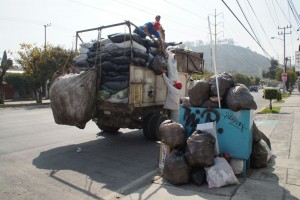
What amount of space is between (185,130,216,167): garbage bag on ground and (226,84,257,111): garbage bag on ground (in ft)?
2.32

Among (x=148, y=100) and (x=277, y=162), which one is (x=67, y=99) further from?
(x=277, y=162)

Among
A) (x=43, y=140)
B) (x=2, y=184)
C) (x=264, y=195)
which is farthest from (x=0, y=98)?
(x=264, y=195)

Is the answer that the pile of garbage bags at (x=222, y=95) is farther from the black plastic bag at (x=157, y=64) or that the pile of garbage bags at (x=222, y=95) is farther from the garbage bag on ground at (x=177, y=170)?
the black plastic bag at (x=157, y=64)

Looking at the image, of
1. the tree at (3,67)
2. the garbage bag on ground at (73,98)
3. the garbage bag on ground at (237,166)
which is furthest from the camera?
the tree at (3,67)

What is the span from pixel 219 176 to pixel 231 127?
96cm

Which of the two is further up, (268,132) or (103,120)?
(103,120)

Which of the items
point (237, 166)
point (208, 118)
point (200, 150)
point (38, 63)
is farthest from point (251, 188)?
point (38, 63)

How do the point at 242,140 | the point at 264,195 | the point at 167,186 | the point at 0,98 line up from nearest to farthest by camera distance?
the point at 264,195 → the point at 167,186 → the point at 242,140 → the point at 0,98

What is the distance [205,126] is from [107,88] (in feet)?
10.0

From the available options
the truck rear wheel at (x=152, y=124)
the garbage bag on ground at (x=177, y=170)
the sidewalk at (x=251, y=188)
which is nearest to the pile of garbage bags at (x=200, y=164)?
the garbage bag on ground at (x=177, y=170)

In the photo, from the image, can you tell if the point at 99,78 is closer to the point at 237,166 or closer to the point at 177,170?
the point at 177,170

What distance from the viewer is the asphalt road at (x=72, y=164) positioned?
479 centimetres

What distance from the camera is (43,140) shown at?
846 cm

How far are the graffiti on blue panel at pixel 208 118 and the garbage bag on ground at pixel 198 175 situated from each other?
2.74 feet
